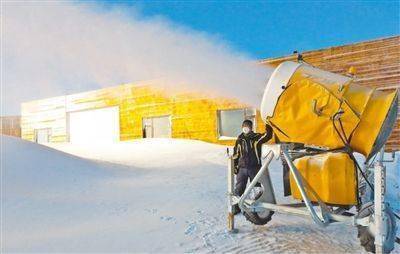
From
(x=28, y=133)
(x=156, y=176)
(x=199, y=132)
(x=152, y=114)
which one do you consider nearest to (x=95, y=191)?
(x=156, y=176)

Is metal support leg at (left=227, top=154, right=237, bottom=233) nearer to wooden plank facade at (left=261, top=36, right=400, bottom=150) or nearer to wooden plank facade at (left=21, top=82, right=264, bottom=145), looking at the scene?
wooden plank facade at (left=261, top=36, right=400, bottom=150)

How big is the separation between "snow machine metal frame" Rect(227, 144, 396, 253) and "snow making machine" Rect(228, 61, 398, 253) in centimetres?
1

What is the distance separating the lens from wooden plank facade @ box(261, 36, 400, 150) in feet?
49.1

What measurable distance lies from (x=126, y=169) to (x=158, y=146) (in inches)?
255

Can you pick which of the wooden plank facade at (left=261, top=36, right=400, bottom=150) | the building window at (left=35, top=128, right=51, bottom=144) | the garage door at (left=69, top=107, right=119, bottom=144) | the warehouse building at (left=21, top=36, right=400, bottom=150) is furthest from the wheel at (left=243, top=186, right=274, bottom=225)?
the building window at (left=35, top=128, right=51, bottom=144)

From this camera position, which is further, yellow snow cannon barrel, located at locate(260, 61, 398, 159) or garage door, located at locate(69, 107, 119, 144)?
garage door, located at locate(69, 107, 119, 144)

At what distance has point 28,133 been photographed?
1153 inches

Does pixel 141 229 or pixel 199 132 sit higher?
pixel 199 132

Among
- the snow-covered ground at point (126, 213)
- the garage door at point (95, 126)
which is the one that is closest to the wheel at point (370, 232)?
the snow-covered ground at point (126, 213)

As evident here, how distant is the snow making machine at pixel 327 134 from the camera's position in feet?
14.4

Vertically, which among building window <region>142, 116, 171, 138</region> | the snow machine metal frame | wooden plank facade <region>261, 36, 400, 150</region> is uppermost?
wooden plank facade <region>261, 36, 400, 150</region>

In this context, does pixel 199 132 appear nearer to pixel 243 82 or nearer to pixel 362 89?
pixel 243 82

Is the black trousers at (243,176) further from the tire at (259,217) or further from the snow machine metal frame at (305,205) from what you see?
the tire at (259,217)

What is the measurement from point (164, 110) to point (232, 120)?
176 inches
